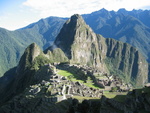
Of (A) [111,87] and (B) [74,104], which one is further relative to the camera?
(A) [111,87]

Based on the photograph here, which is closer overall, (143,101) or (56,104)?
(143,101)

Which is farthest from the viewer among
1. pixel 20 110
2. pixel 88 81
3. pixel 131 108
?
pixel 88 81

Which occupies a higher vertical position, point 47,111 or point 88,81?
point 88,81

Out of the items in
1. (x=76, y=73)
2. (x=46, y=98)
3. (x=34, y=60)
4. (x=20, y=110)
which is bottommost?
(x=20, y=110)

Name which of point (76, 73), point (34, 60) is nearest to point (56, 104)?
point (76, 73)

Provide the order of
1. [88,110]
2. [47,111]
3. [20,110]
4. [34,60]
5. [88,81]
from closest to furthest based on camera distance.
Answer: [88,110], [47,111], [20,110], [88,81], [34,60]

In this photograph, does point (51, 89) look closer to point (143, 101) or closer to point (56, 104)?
point (56, 104)

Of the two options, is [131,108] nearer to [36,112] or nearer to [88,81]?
[36,112]

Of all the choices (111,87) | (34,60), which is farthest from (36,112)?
(34,60)

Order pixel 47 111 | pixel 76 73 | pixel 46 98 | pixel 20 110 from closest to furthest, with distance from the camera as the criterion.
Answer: pixel 47 111 < pixel 46 98 < pixel 20 110 < pixel 76 73
